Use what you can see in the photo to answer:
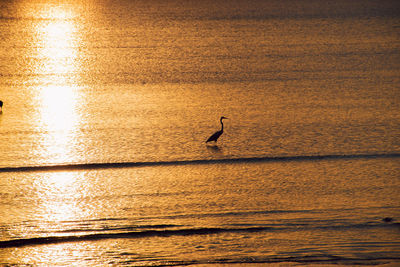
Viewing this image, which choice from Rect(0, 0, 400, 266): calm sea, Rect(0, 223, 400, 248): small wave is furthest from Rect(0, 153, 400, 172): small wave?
Rect(0, 223, 400, 248): small wave

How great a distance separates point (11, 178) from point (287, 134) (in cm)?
381

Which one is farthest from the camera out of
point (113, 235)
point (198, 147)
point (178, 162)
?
point (198, 147)

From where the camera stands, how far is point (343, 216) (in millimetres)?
6164

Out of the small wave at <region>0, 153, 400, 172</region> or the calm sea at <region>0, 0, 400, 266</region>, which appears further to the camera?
the small wave at <region>0, 153, 400, 172</region>

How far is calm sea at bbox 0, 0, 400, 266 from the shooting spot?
18.5ft

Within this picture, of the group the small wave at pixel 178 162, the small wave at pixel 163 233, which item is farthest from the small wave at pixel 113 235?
the small wave at pixel 178 162

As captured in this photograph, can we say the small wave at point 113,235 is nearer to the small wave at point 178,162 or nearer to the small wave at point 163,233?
the small wave at point 163,233

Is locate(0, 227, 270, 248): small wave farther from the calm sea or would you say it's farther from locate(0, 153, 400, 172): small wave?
locate(0, 153, 400, 172): small wave

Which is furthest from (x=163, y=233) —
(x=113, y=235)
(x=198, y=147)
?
(x=198, y=147)

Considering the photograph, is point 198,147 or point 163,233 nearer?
point 163,233

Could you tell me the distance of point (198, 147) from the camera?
8.48m

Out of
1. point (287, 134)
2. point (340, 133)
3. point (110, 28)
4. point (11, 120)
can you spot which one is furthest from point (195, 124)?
point (110, 28)

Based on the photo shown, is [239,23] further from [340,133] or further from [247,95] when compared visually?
[340,133]

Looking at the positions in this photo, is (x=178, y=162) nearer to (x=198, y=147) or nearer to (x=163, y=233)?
(x=198, y=147)
